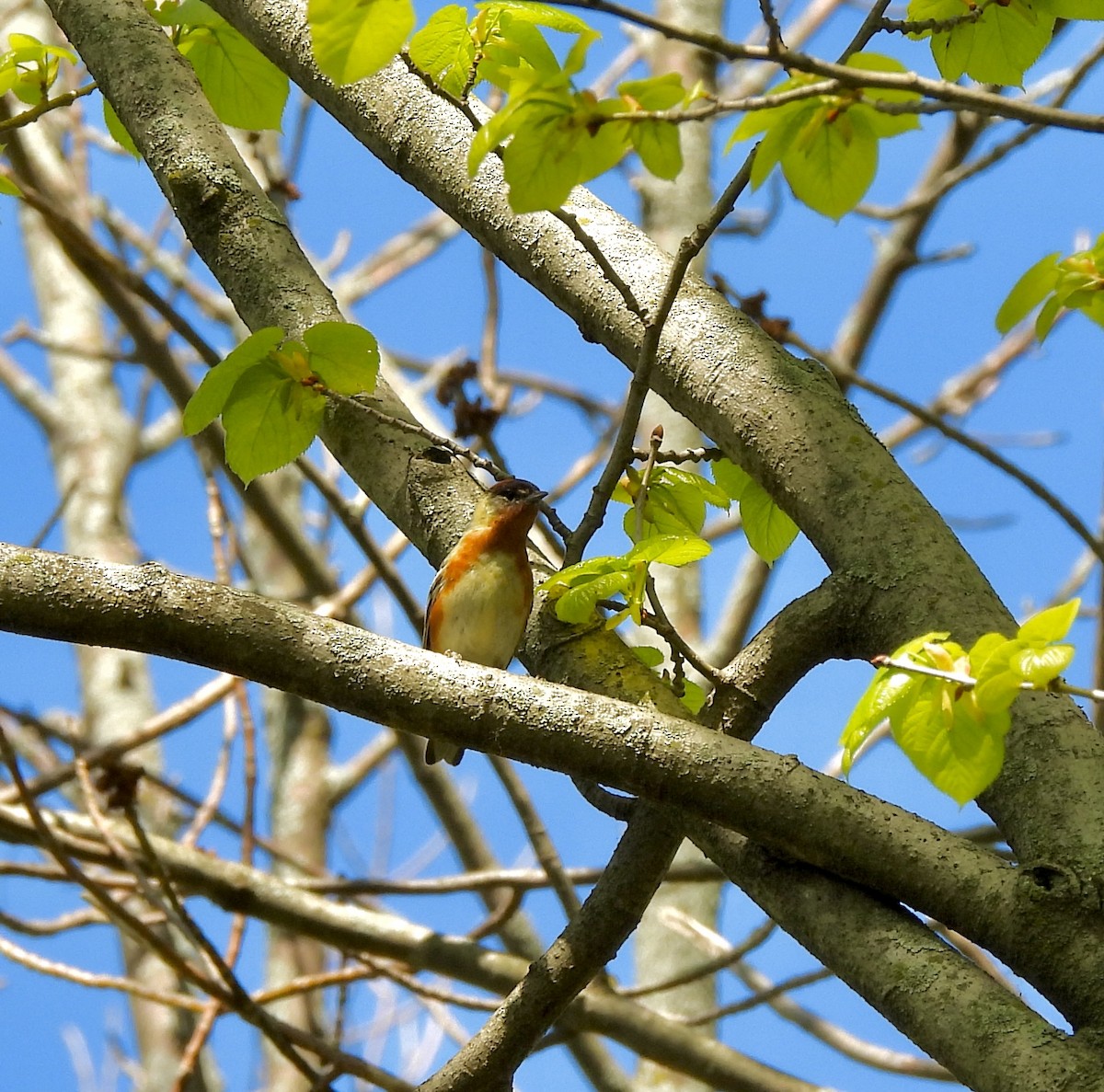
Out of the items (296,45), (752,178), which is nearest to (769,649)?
(752,178)

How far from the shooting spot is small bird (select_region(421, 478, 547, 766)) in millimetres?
4801

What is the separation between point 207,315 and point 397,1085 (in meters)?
8.28

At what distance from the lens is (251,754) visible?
4738 mm

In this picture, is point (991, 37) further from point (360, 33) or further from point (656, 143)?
point (360, 33)

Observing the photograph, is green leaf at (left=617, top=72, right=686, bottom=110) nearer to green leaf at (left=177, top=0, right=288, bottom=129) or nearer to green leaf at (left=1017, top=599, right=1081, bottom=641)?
green leaf at (left=1017, top=599, right=1081, bottom=641)

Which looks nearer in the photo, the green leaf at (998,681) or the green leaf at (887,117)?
the green leaf at (998,681)

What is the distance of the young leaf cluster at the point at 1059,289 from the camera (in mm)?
2568

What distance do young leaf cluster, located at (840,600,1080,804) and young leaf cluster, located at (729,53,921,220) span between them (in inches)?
31.2

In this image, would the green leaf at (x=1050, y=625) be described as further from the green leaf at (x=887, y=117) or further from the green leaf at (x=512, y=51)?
the green leaf at (x=512, y=51)

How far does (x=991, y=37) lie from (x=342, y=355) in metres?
1.41

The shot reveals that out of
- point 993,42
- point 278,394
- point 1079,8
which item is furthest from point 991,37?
point 278,394

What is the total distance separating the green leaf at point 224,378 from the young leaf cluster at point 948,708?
1451 millimetres

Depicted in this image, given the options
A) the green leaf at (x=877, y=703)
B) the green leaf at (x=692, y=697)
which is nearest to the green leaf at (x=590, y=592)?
the green leaf at (x=692, y=697)

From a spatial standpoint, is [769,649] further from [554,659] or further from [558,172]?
[558,172]
